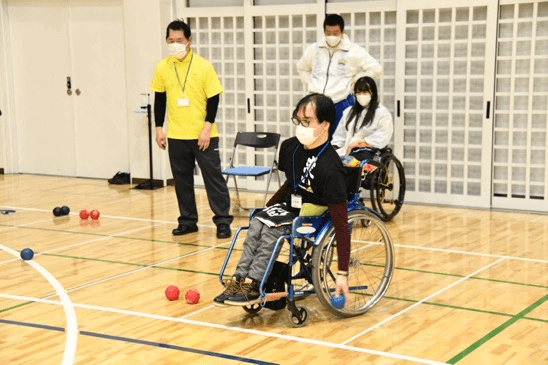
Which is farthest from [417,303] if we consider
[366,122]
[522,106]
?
[522,106]

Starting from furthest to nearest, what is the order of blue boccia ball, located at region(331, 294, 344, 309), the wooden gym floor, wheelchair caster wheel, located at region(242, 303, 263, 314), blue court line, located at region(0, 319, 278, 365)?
wheelchair caster wheel, located at region(242, 303, 263, 314), blue boccia ball, located at region(331, 294, 344, 309), the wooden gym floor, blue court line, located at region(0, 319, 278, 365)

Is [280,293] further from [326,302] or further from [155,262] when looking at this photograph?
[155,262]

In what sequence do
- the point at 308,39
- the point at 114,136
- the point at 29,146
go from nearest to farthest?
1. the point at 308,39
2. the point at 114,136
3. the point at 29,146

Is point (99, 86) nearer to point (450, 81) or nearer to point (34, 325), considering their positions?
point (450, 81)

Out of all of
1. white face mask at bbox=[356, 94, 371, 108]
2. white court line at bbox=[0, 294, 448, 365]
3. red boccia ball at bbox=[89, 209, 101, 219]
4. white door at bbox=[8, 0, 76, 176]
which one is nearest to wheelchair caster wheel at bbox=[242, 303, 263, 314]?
white court line at bbox=[0, 294, 448, 365]

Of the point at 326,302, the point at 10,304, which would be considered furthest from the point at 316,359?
the point at 10,304

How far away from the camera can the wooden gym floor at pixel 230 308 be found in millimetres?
3934

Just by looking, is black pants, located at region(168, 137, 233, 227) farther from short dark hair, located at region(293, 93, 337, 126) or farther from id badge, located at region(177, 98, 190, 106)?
short dark hair, located at region(293, 93, 337, 126)

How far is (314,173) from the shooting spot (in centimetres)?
424

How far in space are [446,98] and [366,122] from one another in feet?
4.46

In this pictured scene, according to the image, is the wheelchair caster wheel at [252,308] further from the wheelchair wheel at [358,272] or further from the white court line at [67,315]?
the white court line at [67,315]

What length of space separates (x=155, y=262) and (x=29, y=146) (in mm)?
5312

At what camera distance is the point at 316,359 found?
12.5 ft

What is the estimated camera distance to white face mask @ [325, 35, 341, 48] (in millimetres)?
7070
